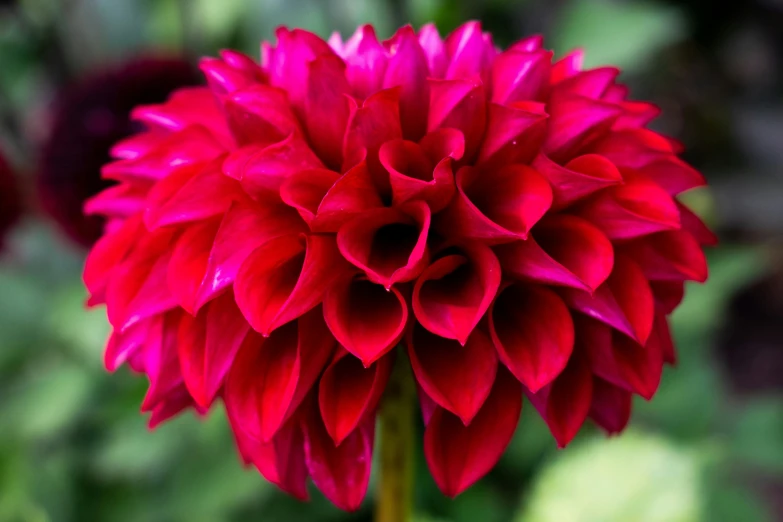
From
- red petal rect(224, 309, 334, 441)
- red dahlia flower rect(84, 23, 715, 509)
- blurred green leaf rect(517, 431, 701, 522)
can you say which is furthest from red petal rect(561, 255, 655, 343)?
blurred green leaf rect(517, 431, 701, 522)

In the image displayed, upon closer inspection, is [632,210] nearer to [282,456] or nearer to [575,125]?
[575,125]

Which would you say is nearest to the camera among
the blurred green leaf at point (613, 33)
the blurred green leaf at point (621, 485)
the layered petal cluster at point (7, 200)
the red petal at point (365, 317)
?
the red petal at point (365, 317)

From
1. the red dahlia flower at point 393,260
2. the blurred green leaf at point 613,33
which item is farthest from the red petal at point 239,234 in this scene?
the blurred green leaf at point 613,33

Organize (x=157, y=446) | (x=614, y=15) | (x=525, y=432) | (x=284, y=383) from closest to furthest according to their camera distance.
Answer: (x=284, y=383)
(x=157, y=446)
(x=525, y=432)
(x=614, y=15)

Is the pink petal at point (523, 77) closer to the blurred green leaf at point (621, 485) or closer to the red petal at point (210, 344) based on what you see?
the red petal at point (210, 344)

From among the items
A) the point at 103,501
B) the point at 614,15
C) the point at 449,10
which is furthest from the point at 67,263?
the point at 614,15

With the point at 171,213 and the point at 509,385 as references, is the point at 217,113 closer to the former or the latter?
the point at 171,213
